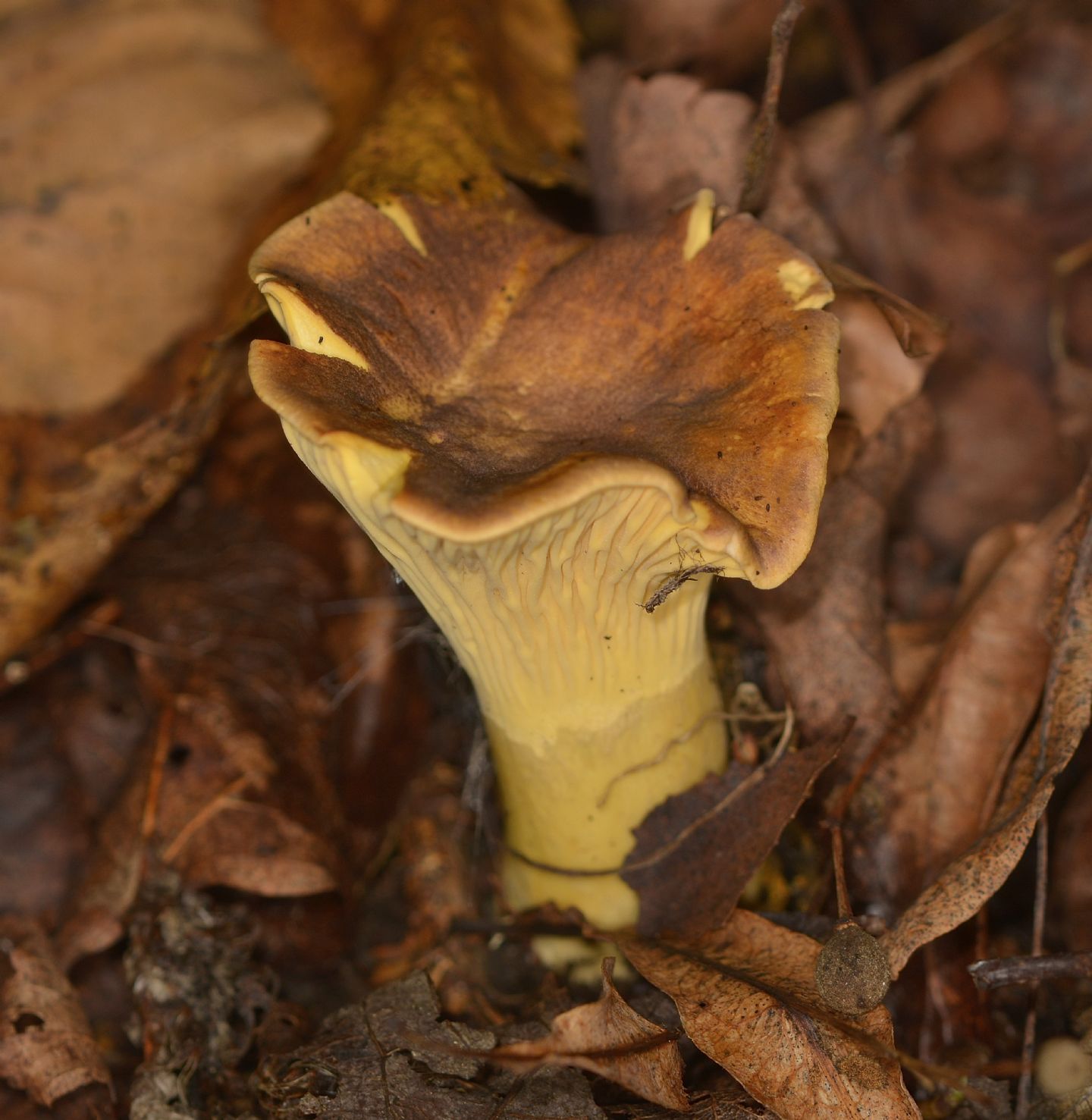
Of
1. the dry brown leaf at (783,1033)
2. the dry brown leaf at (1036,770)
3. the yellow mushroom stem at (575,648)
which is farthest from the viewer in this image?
the dry brown leaf at (1036,770)

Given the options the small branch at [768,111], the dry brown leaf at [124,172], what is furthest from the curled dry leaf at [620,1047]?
the dry brown leaf at [124,172]

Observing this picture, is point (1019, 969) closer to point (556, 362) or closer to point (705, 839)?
point (705, 839)

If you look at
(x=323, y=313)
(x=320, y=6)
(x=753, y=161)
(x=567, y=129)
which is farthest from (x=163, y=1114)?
(x=320, y=6)

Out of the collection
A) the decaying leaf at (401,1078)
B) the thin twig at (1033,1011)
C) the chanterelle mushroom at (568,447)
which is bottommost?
the thin twig at (1033,1011)

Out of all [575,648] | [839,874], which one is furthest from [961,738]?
[575,648]

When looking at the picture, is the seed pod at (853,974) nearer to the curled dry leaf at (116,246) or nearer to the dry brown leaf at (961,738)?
the dry brown leaf at (961,738)

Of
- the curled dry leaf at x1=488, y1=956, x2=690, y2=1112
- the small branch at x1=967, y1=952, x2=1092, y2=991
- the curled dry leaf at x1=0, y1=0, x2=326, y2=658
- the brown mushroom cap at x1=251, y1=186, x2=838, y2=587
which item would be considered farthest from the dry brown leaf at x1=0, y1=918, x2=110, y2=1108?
the small branch at x1=967, y1=952, x2=1092, y2=991
